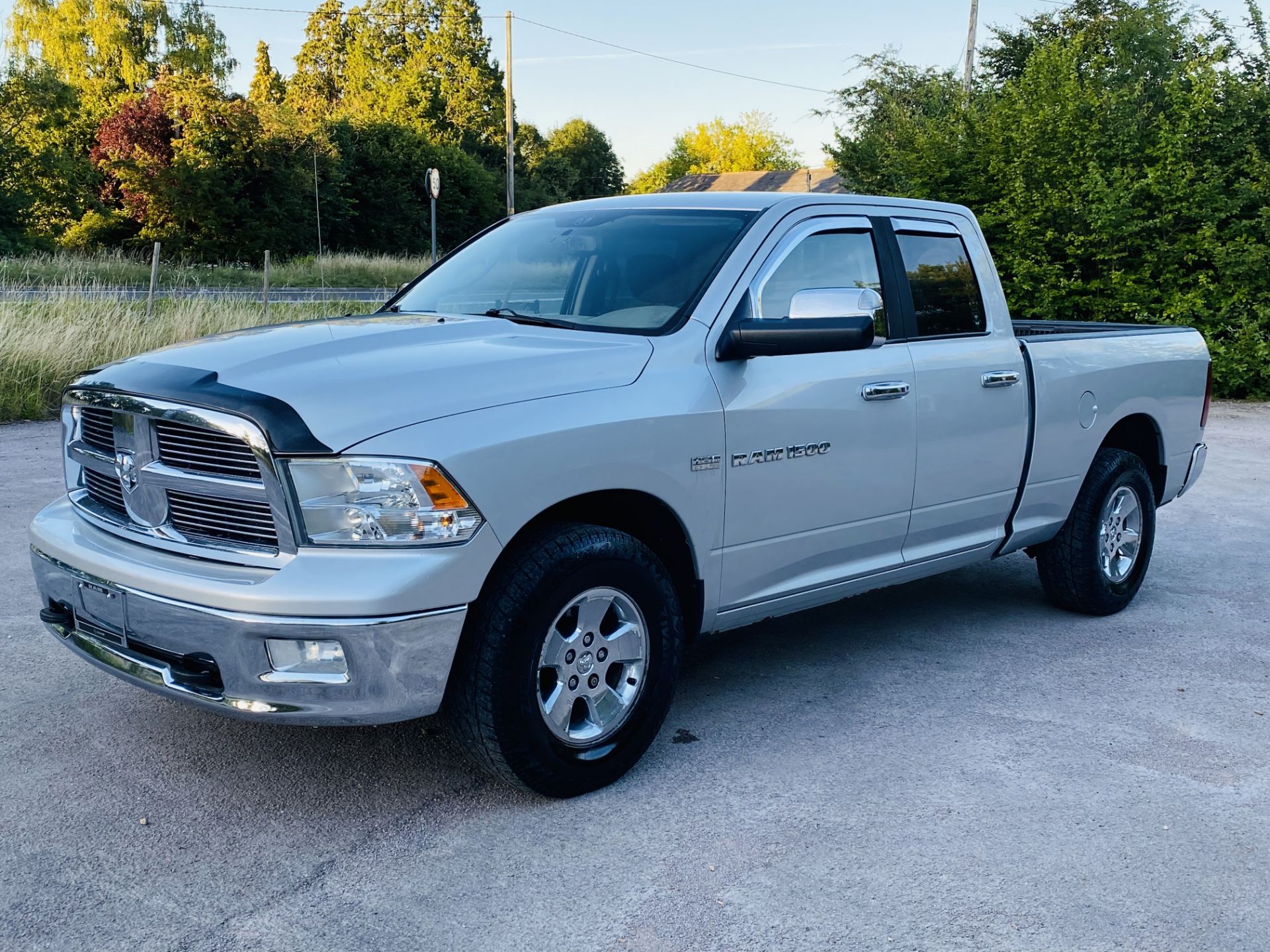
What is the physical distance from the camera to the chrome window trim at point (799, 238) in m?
4.07

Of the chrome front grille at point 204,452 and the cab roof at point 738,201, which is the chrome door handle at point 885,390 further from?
the chrome front grille at point 204,452

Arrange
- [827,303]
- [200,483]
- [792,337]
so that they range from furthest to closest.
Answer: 1. [827,303]
2. [792,337]
3. [200,483]

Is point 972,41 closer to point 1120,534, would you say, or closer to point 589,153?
point 1120,534

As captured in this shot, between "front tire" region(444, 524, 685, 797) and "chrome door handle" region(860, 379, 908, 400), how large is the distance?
3.61ft

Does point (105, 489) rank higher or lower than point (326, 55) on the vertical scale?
lower

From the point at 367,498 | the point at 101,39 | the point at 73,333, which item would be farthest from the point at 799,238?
the point at 101,39

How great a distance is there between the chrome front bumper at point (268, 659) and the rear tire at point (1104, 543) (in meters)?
3.48

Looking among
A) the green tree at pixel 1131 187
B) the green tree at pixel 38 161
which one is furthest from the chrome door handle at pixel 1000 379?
the green tree at pixel 38 161

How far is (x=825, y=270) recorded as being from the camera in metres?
4.39

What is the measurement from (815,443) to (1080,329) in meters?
2.74

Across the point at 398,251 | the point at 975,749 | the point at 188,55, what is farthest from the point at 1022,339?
the point at 188,55

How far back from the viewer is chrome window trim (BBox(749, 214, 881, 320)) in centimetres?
407

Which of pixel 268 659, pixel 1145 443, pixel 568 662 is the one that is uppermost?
pixel 1145 443

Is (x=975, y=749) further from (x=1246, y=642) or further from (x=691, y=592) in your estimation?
(x=1246, y=642)
